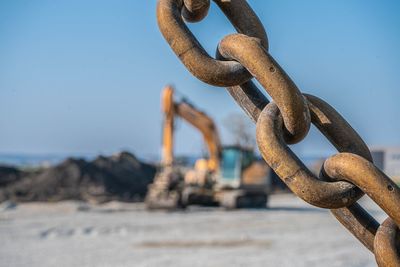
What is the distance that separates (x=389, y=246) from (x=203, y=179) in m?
22.1

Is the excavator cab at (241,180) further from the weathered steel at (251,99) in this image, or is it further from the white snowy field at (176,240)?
the weathered steel at (251,99)

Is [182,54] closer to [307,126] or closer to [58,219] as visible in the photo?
[307,126]

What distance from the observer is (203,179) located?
23.3m

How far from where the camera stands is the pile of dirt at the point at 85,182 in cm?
2950

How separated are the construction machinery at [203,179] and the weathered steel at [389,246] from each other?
20087 millimetres

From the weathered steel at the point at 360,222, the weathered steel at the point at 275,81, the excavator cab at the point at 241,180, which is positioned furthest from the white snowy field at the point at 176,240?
the weathered steel at the point at 275,81

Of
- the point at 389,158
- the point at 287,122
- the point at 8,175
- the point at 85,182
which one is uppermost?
the point at 287,122

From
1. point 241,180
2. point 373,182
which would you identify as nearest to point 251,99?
point 373,182

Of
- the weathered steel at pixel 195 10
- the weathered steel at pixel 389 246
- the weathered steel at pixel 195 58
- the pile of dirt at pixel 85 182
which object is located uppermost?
the weathered steel at pixel 195 10

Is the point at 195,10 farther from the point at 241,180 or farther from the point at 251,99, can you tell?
the point at 241,180

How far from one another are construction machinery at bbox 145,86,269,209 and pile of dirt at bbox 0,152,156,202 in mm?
5622

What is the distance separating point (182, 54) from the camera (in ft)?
4.66

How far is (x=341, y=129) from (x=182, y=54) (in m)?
0.38

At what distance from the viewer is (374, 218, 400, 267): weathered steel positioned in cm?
133
